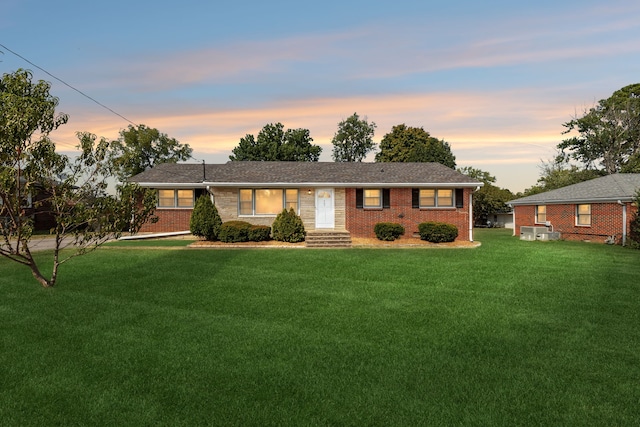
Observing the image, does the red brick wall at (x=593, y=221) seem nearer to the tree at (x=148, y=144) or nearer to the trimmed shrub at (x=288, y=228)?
the trimmed shrub at (x=288, y=228)

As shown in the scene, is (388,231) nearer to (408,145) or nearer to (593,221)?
(593,221)

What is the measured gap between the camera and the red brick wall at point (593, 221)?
2208cm

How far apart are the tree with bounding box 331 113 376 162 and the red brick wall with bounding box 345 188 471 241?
34171mm

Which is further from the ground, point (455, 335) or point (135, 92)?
point (135, 92)

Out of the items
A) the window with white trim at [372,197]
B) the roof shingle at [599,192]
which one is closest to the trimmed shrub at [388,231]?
the window with white trim at [372,197]

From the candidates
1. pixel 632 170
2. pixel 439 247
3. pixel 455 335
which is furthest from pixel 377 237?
pixel 632 170

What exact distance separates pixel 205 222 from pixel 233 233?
155cm

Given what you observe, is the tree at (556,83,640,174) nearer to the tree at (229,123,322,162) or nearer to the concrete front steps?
the tree at (229,123,322,162)

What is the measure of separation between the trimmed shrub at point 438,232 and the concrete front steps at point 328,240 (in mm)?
4178

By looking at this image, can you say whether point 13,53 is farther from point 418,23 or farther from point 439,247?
point 439,247

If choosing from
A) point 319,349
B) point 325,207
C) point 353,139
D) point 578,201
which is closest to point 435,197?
point 325,207

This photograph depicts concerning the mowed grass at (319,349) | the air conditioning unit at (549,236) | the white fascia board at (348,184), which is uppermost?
the white fascia board at (348,184)

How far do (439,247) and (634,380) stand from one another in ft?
45.2

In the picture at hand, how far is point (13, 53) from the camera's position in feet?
38.2
